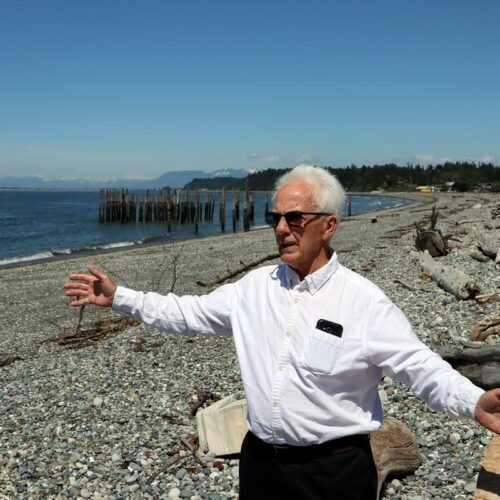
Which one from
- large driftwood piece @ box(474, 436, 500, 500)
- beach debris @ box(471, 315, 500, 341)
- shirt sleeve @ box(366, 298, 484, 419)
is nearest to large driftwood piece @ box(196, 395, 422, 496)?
large driftwood piece @ box(474, 436, 500, 500)

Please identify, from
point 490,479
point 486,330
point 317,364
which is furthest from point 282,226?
point 486,330

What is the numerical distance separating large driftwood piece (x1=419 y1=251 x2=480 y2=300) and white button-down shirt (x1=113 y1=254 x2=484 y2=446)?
25.6ft

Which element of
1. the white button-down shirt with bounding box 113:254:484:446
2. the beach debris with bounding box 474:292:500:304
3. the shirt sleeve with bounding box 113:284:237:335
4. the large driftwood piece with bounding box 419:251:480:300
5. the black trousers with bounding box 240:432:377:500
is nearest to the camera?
the white button-down shirt with bounding box 113:254:484:446

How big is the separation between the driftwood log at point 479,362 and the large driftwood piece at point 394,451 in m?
0.77

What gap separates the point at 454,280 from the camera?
992 cm

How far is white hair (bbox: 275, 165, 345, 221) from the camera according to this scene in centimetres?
236

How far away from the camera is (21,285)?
1947cm

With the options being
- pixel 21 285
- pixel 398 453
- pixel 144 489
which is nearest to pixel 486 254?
pixel 398 453

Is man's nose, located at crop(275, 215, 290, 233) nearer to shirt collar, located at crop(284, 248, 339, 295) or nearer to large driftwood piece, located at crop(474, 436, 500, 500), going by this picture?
shirt collar, located at crop(284, 248, 339, 295)

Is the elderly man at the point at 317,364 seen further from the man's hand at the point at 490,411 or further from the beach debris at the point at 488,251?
the beach debris at the point at 488,251

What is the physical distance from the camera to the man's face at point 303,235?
234 cm

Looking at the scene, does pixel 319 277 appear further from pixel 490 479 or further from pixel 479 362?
pixel 479 362

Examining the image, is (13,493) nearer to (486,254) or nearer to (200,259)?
(486,254)

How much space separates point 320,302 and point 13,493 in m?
3.48
